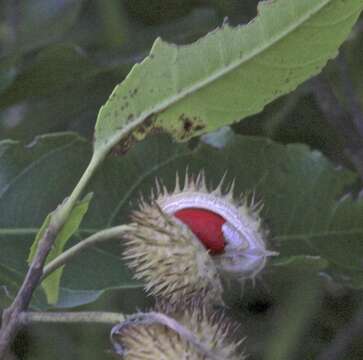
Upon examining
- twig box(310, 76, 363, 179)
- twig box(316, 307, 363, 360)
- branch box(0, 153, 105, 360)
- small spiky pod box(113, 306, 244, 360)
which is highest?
twig box(310, 76, 363, 179)

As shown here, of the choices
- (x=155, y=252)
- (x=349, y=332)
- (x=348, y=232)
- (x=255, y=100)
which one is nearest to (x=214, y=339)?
(x=155, y=252)

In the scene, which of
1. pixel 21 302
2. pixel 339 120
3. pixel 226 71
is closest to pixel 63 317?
pixel 21 302

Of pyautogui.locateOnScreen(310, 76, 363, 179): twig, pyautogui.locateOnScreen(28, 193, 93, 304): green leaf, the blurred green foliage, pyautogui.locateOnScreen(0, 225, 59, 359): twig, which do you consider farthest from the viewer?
pyautogui.locateOnScreen(310, 76, 363, 179): twig

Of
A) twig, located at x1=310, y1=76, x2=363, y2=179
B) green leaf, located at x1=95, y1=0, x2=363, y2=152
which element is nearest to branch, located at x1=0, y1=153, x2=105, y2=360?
green leaf, located at x1=95, y1=0, x2=363, y2=152

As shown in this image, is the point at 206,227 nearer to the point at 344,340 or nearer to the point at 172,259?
the point at 172,259

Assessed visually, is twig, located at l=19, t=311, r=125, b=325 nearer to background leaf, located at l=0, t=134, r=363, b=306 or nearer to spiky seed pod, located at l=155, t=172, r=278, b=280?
spiky seed pod, located at l=155, t=172, r=278, b=280

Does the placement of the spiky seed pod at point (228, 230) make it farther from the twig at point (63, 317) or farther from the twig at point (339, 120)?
the twig at point (339, 120)
